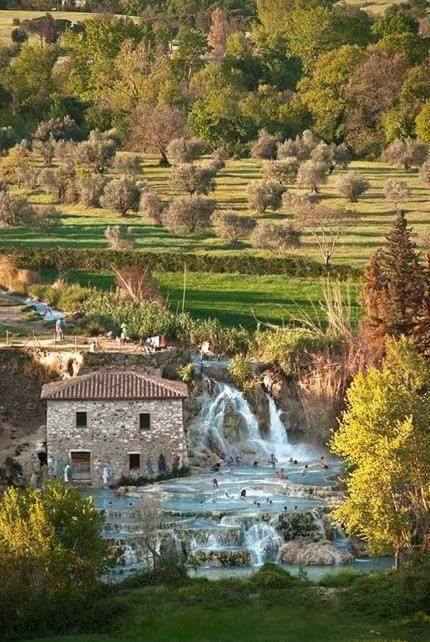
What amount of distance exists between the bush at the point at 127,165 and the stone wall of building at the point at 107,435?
5772 cm

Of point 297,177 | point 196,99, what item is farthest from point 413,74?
point 297,177

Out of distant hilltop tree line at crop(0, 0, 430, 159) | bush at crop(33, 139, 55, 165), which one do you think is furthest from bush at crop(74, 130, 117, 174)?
distant hilltop tree line at crop(0, 0, 430, 159)

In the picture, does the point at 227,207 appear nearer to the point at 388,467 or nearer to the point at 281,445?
the point at 281,445

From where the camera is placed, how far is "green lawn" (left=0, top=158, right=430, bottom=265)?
104812 mm

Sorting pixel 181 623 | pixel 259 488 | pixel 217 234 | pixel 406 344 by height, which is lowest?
pixel 181 623

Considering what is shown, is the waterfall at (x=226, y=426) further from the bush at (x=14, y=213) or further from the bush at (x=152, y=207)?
the bush at (x=14, y=213)


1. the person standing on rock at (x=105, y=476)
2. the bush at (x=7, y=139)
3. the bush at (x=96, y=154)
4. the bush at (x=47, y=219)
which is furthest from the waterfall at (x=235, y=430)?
the bush at (x=7, y=139)

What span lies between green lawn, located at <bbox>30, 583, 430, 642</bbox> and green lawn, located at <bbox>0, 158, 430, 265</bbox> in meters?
47.1

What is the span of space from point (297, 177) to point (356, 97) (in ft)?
87.0

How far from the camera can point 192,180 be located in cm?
11856

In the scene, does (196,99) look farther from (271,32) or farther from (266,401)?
(266,401)

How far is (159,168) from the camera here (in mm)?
130625

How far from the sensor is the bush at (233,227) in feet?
345

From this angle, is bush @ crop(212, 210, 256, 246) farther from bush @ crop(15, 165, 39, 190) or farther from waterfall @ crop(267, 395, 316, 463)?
waterfall @ crop(267, 395, 316, 463)
